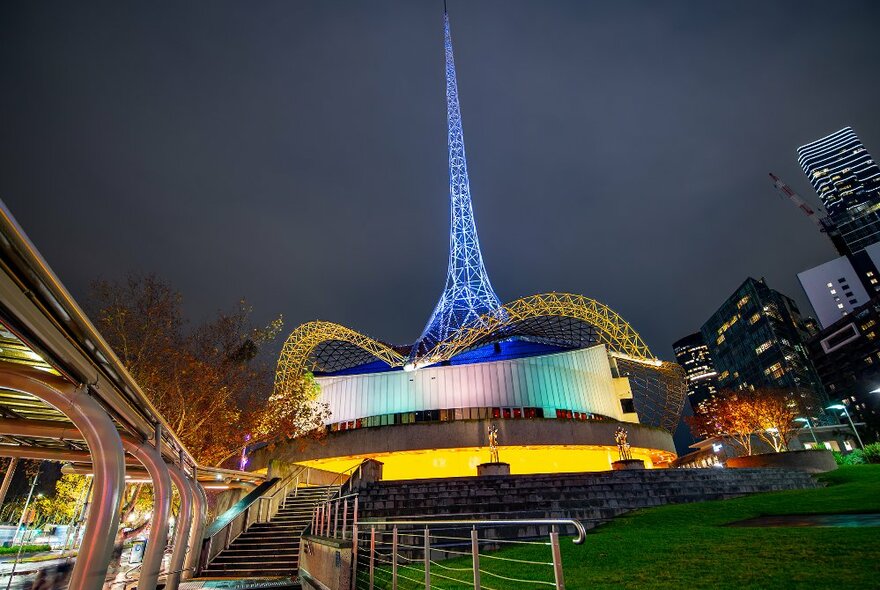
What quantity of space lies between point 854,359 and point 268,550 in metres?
125

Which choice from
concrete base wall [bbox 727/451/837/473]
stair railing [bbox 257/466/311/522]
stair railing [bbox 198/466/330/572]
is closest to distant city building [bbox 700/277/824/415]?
concrete base wall [bbox 727/451/837/473]

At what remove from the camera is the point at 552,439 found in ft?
102

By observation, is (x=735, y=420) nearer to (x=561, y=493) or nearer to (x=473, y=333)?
(x=473, y=333)

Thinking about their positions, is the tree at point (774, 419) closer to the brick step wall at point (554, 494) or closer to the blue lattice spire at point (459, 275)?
the brick step wall at point (554, 494)

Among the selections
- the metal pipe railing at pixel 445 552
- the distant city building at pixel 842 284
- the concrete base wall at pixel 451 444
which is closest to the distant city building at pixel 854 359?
the distant city building at pixel 842 284

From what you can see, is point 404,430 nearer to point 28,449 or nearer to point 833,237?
point 28,449

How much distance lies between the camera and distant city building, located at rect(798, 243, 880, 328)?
10744 cm

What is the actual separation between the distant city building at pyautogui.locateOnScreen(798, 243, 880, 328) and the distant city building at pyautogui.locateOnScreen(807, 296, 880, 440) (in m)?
10.6

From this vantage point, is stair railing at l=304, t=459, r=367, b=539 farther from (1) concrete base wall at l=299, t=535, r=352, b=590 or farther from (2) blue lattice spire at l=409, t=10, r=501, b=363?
(2) blue lattice spire at l=409, t=10, r=501, b=363

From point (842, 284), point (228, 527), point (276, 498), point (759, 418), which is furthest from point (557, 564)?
point (842, 284)

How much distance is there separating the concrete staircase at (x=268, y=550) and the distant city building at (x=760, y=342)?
11345cm

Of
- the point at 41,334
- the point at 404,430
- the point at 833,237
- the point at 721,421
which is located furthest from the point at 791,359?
the point at 41,334

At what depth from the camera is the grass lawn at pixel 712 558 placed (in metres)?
5.53

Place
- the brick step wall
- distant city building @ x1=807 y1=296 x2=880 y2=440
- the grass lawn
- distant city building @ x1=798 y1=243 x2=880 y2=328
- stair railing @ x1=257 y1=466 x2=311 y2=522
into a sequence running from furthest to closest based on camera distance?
distant city building @ x1=798 y1=243 x2=880 y2=328 < distant city building @ x1=807 y1=296 x2=880 y2=440 < stair railing @ x1=257 y1=466 x2=311 y2=522 < the brick step wall < the grass lawn
